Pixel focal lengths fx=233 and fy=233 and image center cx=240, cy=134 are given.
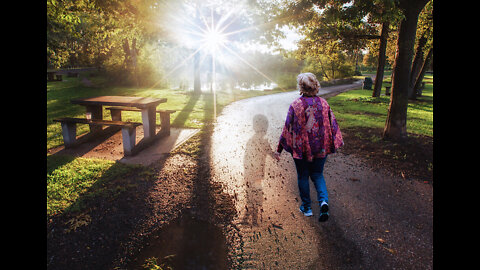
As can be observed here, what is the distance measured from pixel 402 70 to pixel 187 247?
20.6ft

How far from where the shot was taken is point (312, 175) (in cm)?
328

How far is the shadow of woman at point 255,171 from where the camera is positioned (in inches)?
133

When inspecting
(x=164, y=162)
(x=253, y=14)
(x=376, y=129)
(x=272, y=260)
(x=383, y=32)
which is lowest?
(x=272, y=260)

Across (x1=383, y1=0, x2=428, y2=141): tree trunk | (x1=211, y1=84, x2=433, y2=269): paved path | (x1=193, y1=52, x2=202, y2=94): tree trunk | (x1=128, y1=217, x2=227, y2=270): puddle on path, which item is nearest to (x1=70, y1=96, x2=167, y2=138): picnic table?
(x1=211, y1=84, x2=433, y2=269): paved path

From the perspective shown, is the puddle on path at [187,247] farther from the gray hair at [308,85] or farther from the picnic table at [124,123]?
the picnic table at [124,123]

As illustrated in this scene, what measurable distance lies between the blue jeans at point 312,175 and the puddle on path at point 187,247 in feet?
4.22

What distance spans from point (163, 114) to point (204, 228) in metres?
4.76

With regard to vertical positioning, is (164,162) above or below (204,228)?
above

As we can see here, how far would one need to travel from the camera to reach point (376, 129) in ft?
24.5

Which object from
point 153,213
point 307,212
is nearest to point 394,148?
point 307,212

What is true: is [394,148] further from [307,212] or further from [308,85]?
[308,85]

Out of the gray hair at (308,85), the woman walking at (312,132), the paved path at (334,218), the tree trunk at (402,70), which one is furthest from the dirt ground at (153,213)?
the gray hair at (308,85)
